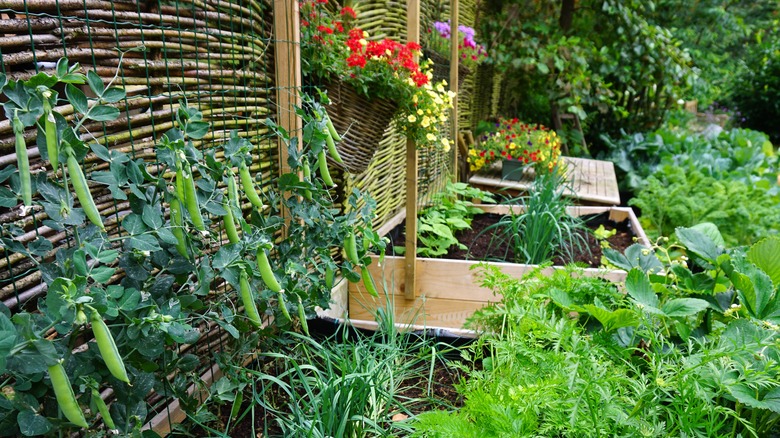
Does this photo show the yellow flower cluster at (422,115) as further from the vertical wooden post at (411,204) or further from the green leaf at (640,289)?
the green leaf at (640,289)

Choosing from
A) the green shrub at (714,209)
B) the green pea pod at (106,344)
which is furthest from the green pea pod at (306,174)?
the green shrub at (714,209)

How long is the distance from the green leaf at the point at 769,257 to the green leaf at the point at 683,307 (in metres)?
0.39

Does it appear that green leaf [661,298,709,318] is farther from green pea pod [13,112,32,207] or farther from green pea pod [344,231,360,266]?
green pea pod [13,112,32,207]

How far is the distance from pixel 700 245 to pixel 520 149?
2842 mm

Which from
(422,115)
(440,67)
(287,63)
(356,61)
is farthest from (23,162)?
(440,67)

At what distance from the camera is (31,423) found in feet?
3.15

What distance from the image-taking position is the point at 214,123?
1.80 meters

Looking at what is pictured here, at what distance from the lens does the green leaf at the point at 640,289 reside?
70.6 inches

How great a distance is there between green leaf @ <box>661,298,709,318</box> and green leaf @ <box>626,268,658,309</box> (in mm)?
49

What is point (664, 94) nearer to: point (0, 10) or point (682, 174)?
point (682, 174)

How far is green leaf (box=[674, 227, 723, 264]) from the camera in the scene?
2.12 m

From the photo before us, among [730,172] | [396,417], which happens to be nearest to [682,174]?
[730,172]

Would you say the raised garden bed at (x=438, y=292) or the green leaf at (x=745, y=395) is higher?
the green leaf at (x=745, y=395)

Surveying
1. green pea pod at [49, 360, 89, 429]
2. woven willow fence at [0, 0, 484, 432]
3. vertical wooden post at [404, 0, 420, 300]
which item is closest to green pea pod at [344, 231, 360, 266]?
woven willow fence at [0, 0, 484, 432]
